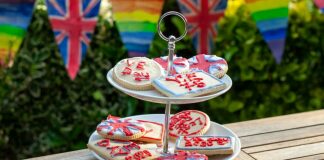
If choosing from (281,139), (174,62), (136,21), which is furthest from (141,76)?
(136,21)

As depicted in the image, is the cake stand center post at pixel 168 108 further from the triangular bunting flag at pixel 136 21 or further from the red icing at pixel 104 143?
the triangular bunting flag at pixel 136 21

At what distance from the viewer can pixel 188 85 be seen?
1626mm

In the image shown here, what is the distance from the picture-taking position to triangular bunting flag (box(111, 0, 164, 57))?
2.38 metres

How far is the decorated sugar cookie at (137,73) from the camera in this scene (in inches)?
64.0

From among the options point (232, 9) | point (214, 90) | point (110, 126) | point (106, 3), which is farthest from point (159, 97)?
point (232, 9)

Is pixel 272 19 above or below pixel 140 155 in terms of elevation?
above

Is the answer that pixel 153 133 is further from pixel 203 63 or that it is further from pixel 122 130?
pixel 203 63

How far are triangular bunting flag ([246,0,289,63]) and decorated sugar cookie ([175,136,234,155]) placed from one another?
2.86 feet

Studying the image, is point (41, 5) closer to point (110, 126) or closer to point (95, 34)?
point (95, 34)

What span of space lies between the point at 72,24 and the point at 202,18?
0.53 m

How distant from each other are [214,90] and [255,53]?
136 cm

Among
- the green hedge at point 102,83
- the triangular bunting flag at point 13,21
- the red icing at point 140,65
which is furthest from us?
the green hedge at point 102,83

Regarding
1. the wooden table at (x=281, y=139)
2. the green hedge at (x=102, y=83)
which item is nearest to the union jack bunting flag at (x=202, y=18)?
the green hedge at (x=102, y=83)

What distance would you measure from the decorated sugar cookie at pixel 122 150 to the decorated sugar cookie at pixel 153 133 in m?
0.03
